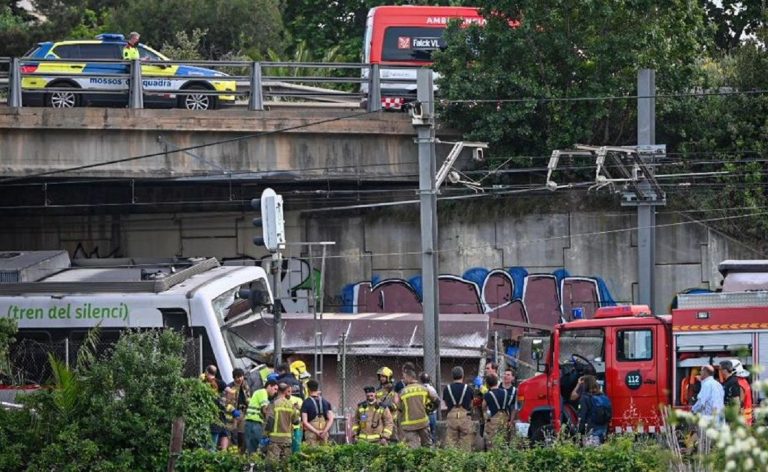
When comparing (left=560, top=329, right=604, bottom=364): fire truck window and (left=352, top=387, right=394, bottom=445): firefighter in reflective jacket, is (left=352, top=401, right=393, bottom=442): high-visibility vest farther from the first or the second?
(left=560, top=329, right=604, bottom=364): fire truck window

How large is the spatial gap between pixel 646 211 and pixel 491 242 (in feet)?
14.6

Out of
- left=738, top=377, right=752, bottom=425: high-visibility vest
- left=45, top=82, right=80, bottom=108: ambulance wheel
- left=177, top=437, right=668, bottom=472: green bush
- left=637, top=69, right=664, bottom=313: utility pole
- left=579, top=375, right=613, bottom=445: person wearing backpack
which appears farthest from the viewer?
left=45, top=82, right=80, bottom=108: ambulance wheel

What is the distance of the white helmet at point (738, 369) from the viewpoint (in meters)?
17.8

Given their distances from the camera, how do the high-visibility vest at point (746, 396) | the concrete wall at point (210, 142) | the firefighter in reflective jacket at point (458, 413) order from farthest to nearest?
1. the concrete wall at point (210, 142)
2. the firefighter in reflective jacket at point (458, 413)
3. the high-visibility vest at point (746, 396)

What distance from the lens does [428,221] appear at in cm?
2247

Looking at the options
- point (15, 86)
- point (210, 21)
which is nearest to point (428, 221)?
point (15, 86)

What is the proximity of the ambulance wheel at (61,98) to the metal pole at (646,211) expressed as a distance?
1167 centimetres

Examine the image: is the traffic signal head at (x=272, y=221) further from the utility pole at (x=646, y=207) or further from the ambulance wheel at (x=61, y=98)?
the ambulance wheel at (x=61, y=98)

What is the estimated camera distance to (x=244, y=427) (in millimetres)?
18031

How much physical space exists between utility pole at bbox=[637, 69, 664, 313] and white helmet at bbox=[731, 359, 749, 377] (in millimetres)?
7578

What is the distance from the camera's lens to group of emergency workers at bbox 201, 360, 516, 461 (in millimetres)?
16938

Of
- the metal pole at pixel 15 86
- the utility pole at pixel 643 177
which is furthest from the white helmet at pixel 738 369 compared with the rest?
the metal pole at pixel 15 86

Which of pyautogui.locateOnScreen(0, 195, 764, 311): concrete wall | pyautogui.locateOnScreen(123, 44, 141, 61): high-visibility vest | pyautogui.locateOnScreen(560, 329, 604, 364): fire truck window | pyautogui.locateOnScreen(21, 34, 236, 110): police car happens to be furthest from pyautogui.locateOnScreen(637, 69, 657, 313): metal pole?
pyautogui.locateOnScreen(123, 44, 141, 61): high-visibility vest

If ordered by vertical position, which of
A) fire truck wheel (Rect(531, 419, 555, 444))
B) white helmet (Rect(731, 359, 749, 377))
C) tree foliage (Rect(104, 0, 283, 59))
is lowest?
fire truck wheel (Rect(531, 419, 555, 444))
